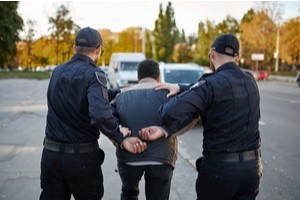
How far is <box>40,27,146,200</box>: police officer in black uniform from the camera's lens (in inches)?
123

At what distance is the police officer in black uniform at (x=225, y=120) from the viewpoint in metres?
2.86

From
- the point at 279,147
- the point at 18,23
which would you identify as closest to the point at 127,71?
the point at 279,147

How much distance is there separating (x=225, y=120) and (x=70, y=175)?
1400 mm

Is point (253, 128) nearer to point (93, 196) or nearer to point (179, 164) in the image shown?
point (93, 196)

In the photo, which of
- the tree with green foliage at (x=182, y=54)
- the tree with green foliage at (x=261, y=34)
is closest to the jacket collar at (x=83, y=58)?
the tree with green foliage at (x=261, y=34)

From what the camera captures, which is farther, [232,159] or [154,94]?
[154,94]

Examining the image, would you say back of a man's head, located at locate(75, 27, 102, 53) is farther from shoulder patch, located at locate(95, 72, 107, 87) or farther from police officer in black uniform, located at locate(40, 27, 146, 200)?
shoulder patch, located at locate(95, 72, 107, 87)

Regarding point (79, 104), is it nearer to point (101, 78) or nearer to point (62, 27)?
point (101, 78)

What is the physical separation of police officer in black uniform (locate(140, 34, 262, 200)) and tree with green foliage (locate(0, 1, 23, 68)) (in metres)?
44.3

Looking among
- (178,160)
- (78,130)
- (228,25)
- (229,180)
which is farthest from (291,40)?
(78,130)

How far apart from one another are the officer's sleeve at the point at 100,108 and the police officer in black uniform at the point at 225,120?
0.45 meters

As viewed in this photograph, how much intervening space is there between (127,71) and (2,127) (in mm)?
12563

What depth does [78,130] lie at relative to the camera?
321 cm

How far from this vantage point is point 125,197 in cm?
364
